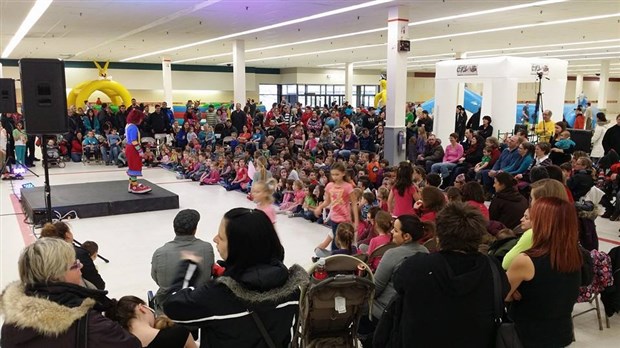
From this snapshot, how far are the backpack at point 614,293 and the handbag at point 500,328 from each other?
231 centimetres

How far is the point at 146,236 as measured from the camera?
6434mm

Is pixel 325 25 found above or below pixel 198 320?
above

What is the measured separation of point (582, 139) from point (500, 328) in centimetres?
872

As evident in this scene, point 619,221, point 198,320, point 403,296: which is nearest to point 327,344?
point 403,296

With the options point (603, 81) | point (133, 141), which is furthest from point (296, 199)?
point (603, 81)

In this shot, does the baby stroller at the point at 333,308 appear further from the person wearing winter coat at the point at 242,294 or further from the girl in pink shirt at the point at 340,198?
the girl in pink shirt at the point at 340,198

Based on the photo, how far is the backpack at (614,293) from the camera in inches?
147

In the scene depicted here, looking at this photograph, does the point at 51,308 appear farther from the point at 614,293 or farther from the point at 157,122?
the point at 157,122

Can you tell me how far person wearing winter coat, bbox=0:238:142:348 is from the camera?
1.64 meters

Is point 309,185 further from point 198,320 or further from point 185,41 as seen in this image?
point 185,41

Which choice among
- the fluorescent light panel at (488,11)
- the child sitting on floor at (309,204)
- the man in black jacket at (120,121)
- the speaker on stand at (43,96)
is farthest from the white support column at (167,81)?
the speaker on stand at (43,96)

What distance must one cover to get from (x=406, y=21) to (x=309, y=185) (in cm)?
468

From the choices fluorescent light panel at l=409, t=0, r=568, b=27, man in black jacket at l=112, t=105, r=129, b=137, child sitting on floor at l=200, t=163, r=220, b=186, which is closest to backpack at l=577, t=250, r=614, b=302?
fluorescent light panel at l=409, t=0, r=568, b=27

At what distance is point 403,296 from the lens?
1910 mm
